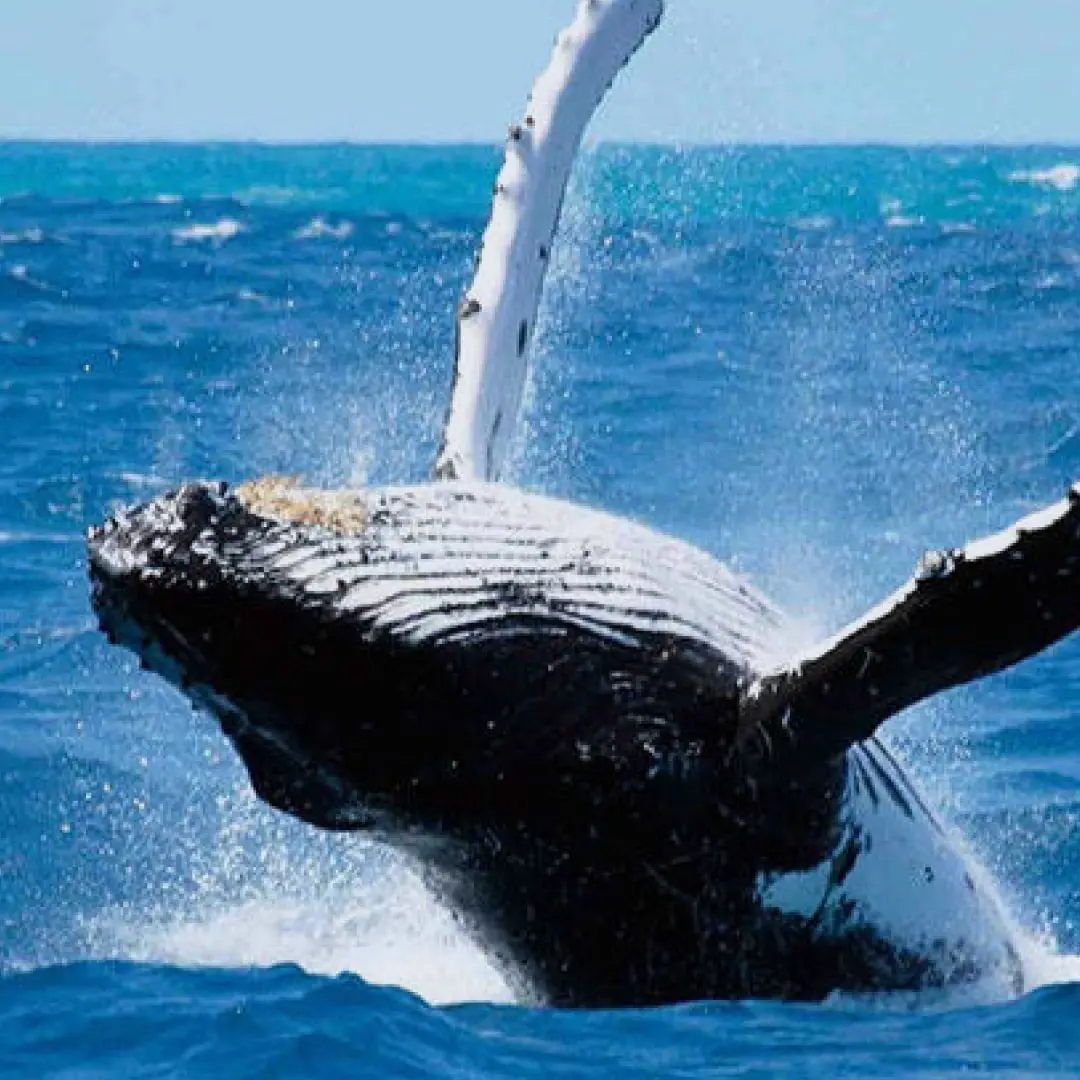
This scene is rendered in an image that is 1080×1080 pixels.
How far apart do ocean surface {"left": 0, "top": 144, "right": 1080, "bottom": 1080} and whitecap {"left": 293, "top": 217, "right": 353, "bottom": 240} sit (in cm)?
40

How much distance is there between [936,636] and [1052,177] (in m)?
104

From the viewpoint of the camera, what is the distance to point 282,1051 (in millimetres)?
6762

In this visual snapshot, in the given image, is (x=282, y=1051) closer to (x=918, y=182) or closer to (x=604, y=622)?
(x=604, y=622)

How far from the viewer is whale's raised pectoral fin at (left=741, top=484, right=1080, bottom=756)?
5672 millimetres

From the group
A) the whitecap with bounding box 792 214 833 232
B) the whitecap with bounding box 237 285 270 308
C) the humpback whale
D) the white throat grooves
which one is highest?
the whitecap with bounding box 792 214 833 232

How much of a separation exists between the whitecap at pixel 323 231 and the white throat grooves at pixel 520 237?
144 ft

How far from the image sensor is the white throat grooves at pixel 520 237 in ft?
26.7

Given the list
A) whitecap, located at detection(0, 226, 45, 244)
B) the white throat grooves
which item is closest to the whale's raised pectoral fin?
the white throat grooves

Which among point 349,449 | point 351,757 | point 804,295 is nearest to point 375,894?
point 351,757

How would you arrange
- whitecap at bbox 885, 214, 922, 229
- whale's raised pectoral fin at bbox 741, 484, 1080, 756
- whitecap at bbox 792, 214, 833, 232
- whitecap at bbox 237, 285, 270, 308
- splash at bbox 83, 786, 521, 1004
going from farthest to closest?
whitecap at bbox 885, 214, 922, 229 → whitecap at bbox 792, 214, 833, 232 → whitecap at bbox 237, 285, 270, 308 → splash at bbox 83, 786, 521, 1004 → whale's raised pectoral fin at bbox 741, 484, 1080, 756

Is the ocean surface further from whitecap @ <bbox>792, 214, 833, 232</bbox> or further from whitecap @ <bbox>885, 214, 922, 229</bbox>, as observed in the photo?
whitecap @ <bbox>885, 214, 922, 229</bbox>

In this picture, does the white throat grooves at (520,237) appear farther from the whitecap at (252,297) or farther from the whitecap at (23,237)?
the whitecap at (23,237)

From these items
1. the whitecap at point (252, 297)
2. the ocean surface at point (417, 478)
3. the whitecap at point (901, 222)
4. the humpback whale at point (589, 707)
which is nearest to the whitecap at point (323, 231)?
the ocean surface at point (417, 478)

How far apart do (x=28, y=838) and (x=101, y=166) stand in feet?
455
